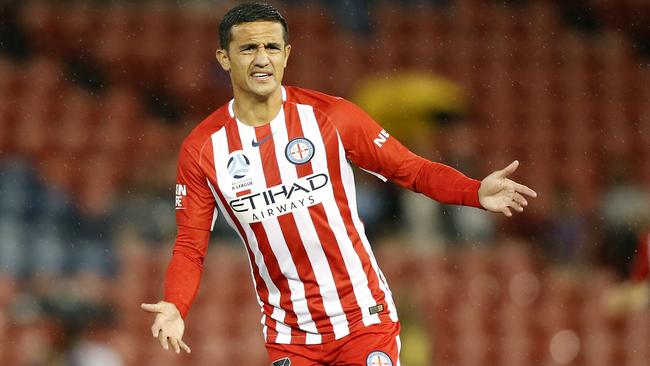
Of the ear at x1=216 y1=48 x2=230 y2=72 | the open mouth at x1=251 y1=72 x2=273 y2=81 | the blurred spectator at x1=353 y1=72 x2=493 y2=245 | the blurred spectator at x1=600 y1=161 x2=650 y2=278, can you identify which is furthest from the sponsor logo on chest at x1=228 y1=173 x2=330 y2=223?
the blurred spectator at x1=600 y1=161 x2=650 y2=278

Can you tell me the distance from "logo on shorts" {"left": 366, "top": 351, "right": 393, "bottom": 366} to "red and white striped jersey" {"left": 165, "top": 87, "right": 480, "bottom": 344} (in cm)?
13

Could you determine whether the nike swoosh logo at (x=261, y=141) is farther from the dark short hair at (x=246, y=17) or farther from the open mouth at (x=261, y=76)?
the dark short hair at (x=246, y=17)

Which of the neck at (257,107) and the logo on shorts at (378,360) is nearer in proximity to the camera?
the logo on shorts at (378,360)

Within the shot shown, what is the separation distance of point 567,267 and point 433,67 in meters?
2.42

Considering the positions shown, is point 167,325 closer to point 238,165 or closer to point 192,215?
point 192,215

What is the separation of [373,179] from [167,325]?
557 cm

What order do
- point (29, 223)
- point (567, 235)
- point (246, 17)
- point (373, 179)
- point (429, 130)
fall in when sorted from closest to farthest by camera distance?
1. point (246, 17)
2. point (29, 223)
3. point (373, 179)
4. point (567, 235)
5. point (429, 130)

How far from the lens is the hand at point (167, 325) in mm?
3654

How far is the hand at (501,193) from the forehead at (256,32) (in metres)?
0.88

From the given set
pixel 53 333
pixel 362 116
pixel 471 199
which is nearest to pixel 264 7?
pixel 362 116

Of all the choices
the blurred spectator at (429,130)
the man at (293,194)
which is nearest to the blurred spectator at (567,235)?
the blurred spectator at (429,130)

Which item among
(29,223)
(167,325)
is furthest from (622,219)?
(167,325)

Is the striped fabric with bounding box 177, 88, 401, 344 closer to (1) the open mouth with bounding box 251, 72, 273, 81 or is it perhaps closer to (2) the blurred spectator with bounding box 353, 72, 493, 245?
(1) the open mouth with bounding box 251, 72, 273, 81

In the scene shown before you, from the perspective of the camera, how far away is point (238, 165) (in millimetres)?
3955
